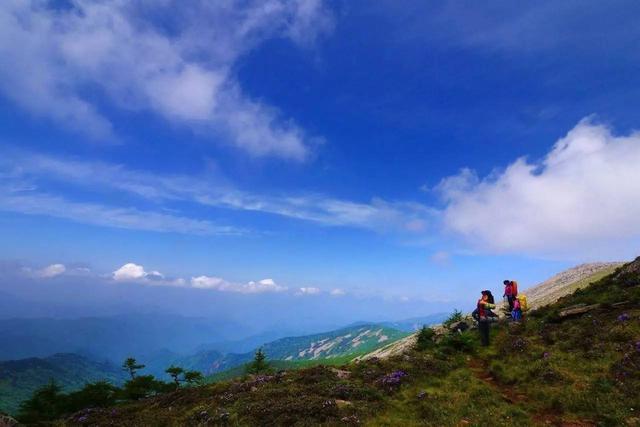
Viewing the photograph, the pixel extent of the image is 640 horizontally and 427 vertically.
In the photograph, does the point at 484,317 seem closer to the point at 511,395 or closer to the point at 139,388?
the point at 511,395

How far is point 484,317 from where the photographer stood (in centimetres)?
2695

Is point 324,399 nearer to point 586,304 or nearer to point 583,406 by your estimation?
point 583,406

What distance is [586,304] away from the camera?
93.3ft

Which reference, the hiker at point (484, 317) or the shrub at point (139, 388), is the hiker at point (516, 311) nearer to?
the hiker at point (484, 317)

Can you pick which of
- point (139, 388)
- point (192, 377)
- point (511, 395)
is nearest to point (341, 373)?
point (511, 395)

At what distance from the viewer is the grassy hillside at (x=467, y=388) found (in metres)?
15.0

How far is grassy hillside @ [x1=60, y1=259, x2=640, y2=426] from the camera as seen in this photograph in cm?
1501

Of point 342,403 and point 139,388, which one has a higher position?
point 342,403

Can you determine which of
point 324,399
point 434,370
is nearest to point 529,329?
point 434,370

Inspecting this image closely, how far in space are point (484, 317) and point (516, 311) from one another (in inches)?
301

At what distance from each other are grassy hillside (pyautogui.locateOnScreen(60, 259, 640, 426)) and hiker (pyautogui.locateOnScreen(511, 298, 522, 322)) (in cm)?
454

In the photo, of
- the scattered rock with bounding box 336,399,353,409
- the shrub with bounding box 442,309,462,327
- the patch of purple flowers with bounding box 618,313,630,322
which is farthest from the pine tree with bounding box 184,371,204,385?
the patch of purple flowers with bounding box 618,313,630,322

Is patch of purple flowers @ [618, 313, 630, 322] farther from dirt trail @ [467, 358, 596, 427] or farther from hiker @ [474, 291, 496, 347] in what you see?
dirt trail @ [467, 358, 596, 427]

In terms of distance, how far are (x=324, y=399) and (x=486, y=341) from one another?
1489 cm
